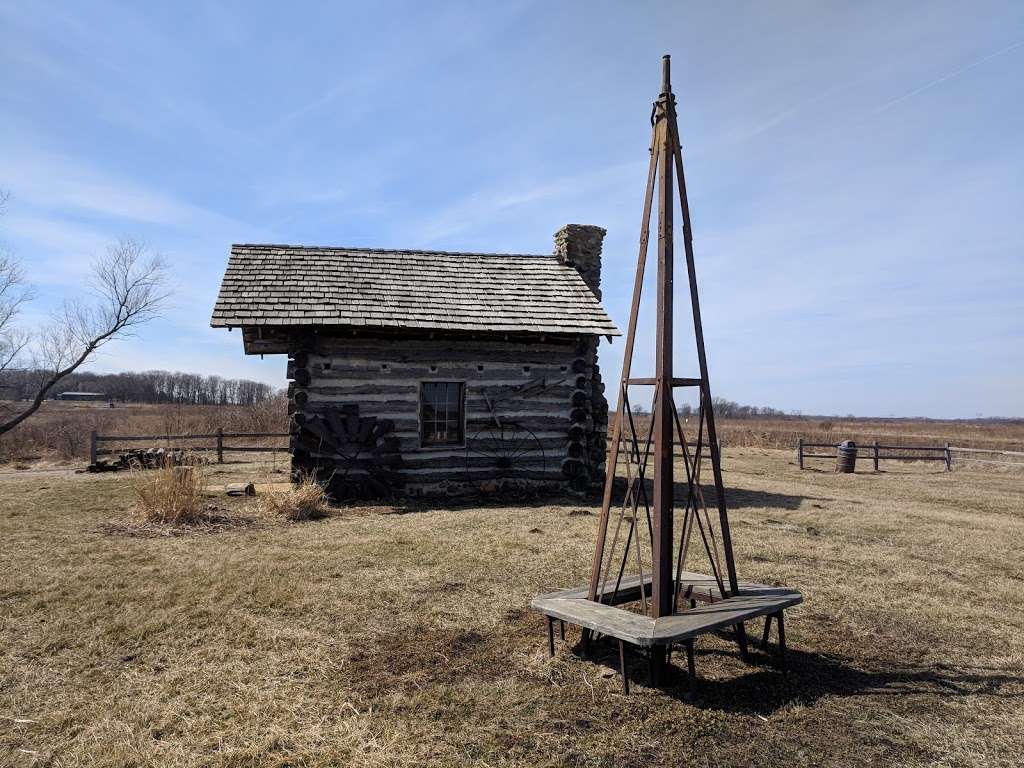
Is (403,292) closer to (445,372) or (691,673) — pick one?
(445,372)

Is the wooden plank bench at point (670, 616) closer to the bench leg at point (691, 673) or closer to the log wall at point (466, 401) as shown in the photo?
the bench leg at point (691, 673)

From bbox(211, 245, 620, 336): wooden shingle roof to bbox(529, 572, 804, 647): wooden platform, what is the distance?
302 inches

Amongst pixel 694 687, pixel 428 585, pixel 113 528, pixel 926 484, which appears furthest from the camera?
pixel 926 484

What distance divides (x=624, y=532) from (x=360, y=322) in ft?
19.9

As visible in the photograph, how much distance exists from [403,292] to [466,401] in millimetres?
2709

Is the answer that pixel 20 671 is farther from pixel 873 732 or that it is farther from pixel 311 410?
Result: pixel 311 410

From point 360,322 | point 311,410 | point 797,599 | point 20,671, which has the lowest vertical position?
point 20,671

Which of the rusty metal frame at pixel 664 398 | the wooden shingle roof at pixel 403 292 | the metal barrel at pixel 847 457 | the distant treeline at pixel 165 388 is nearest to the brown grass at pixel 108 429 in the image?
the wooden shingle roof at pixel 403 292

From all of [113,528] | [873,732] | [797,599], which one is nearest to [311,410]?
[113,528]

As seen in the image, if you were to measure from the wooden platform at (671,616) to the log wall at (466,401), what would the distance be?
7.39 meters

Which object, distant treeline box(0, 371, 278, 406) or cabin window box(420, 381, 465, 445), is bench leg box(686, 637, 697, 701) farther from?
distant treeline box(0, 371, 278, 406)

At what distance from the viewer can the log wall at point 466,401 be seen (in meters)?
11.9

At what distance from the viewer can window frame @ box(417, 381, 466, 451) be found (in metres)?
12.4

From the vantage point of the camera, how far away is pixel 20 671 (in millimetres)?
4445
